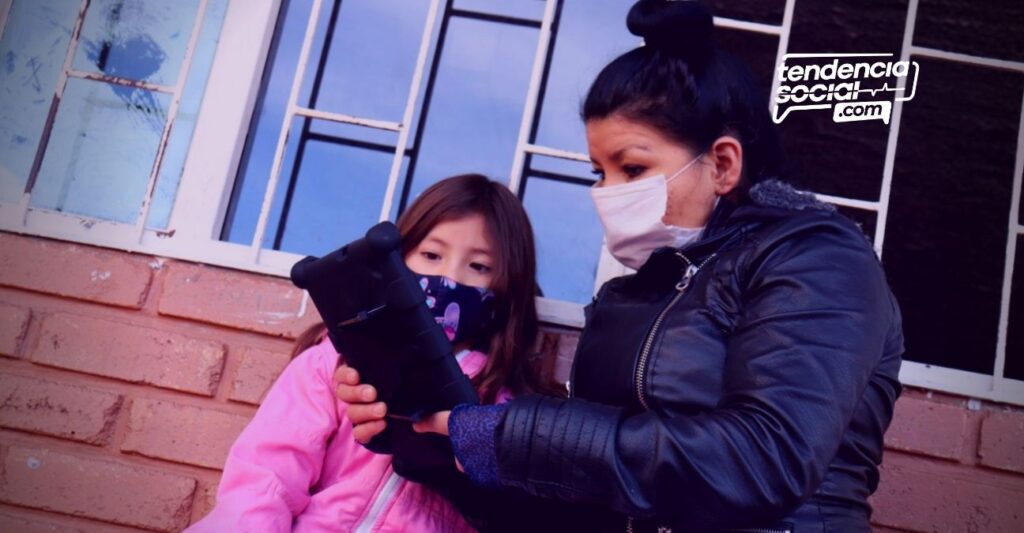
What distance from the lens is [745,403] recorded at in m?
1.07

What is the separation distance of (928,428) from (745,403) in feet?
3.90

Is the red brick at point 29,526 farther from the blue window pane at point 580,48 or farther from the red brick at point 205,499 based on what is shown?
the blue window pane at point 580,48

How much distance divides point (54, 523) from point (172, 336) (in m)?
0.56

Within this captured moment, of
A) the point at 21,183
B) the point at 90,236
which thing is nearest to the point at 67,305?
the point at 90,236

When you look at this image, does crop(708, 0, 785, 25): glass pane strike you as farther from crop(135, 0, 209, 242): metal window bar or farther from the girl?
crop(135, 0, 209, 242): metal window bar

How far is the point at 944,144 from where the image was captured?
2438mm

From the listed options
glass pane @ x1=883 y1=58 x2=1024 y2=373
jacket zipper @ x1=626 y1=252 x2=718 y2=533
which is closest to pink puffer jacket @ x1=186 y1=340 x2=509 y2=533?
jacket zipper @ x1=626 y1=252 x2=718 y2=533

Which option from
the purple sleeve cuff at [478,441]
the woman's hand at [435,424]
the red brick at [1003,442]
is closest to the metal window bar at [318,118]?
the woman's hand at [435,424]

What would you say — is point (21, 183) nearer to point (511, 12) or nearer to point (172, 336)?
point (172, 336)

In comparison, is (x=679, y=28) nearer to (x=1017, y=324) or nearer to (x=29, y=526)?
(x=1017, y=324)

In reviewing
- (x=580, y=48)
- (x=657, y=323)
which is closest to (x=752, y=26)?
(x=580, y=48)

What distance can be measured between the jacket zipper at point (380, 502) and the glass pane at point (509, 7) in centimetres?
147

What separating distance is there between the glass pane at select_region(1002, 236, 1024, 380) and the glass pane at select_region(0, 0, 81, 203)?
2792 millimetres

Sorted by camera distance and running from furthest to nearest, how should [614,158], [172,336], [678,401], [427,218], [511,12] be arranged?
[511,12], [172,336], [427,218], [614,158], [678,401]
